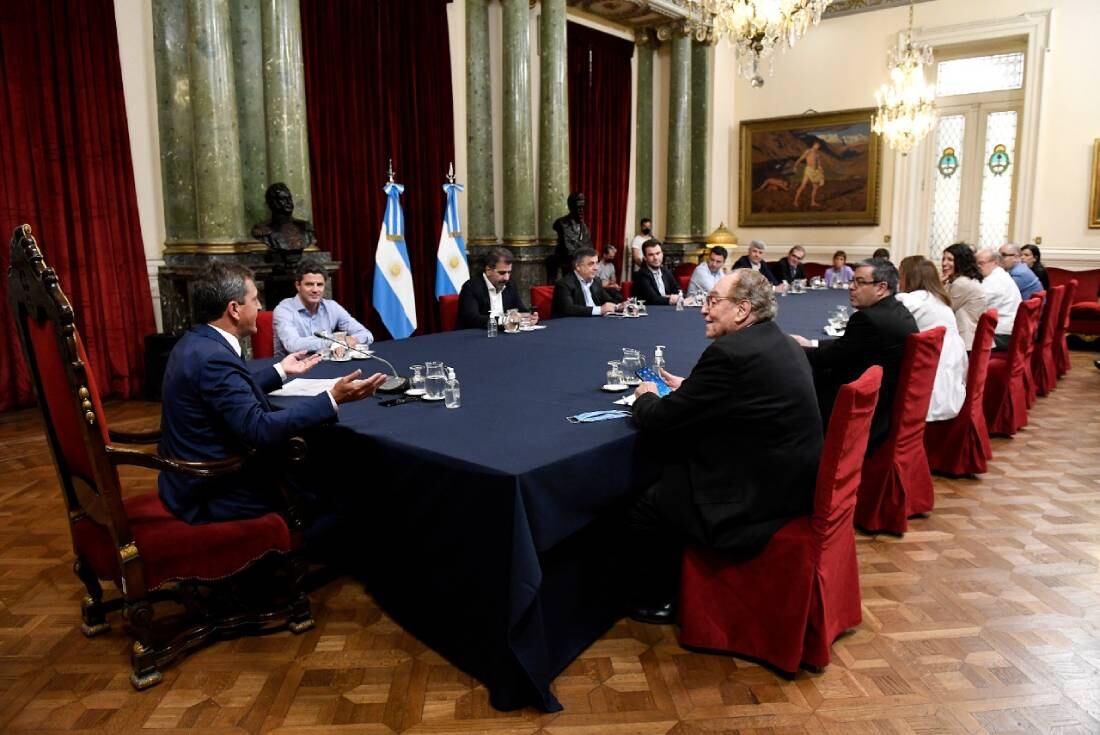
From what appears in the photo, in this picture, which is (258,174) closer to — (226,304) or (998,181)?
(226,304)

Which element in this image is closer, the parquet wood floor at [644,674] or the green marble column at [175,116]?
the parquet wood floor at [644,674]

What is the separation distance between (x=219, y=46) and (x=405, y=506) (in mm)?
4703

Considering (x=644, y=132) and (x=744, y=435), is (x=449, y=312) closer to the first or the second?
(x=744, y=435)

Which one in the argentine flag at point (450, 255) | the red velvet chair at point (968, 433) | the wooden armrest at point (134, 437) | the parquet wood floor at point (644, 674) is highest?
the argentine flag at point (450, 255)

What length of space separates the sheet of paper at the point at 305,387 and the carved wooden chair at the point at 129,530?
479mm

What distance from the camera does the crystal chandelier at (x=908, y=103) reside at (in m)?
8.37

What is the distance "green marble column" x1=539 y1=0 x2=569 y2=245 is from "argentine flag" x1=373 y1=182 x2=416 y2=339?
6.32 feet

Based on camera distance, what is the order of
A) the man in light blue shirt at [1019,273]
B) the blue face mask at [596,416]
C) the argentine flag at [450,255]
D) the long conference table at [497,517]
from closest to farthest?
the long conference table at [497,517]
the blue face mask at [596,416]
the man in light blue shirt at [1019,273]
the argentine flag at [450,255]

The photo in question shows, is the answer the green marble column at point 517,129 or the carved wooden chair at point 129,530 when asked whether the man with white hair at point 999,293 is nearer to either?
the green marble column at point 517,129

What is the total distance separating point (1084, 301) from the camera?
9070 mm

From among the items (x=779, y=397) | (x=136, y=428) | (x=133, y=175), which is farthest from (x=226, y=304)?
(x=133, y=175)

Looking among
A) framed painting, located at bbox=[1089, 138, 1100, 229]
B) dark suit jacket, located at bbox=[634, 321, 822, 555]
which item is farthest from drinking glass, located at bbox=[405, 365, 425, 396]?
framed painting, located at bbox=[1089, 138, 1100, 229]

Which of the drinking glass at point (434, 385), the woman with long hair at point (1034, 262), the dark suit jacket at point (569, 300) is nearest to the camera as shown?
the drinking glass at point (434, 385)

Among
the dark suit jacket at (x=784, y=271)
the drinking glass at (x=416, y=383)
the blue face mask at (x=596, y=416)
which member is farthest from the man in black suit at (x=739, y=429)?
the dark suit jacket at (x=784, y=271)
